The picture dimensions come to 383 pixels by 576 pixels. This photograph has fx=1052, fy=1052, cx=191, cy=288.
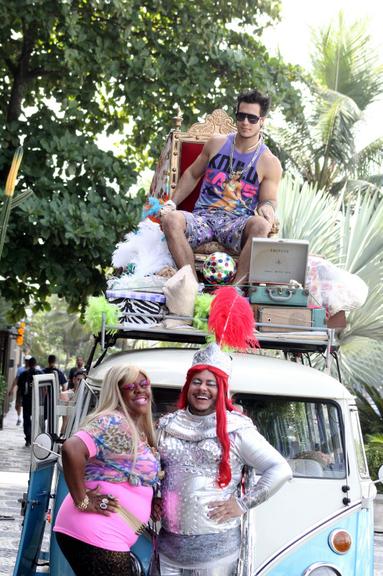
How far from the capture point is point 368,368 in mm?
15977

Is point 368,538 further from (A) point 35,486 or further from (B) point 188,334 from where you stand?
(A) point 35,486

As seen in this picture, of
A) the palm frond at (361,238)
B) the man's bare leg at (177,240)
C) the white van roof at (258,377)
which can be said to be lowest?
the white van roof at (258,377)

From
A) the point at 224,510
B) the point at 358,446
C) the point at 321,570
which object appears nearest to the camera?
the point at 224,510

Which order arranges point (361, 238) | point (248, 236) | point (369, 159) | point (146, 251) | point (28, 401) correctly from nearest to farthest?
point (248, 236)
point (146, 251)
point (361, 238)
point (28, 401)
point (369, 159)

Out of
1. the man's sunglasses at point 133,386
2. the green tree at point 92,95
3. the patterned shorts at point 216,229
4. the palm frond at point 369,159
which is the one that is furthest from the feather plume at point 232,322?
the palm frond at point 369,159

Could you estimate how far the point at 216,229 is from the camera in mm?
7707

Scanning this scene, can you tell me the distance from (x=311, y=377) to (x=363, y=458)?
61cm

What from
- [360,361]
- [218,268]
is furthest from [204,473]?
[360,361]

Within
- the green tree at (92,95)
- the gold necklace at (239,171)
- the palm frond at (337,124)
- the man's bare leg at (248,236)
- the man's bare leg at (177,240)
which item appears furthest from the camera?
the palm frond at (337,124)

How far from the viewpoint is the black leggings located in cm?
468

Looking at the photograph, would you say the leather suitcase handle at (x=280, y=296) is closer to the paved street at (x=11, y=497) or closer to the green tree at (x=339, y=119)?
the paved street at (x=11, y=497)

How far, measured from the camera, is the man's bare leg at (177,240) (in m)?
7.28

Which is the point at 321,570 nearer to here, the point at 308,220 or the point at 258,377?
the point at 258,377

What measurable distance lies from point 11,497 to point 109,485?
28.7 ft
